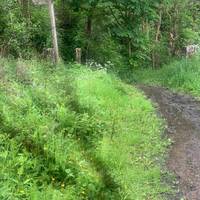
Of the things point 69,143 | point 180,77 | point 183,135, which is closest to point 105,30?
point 180,77

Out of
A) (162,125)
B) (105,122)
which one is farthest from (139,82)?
(105,122)

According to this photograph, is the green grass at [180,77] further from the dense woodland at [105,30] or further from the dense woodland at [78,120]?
the dense woodland at [105,30]

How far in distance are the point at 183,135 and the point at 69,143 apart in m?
3.43

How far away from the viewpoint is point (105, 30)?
1847 cm

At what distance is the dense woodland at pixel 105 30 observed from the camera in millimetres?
14445

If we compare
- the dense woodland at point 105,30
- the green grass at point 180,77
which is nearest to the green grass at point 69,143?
the green grass at point 180,77

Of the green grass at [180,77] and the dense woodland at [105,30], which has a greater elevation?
the dense woodland at [105,30]

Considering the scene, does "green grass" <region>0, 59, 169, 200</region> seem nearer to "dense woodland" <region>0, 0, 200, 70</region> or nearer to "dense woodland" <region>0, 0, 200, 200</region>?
"dense woodland" <region>0, 0, 200, 200</region>

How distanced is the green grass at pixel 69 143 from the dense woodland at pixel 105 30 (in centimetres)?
457

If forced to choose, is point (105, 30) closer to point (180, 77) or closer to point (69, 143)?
point (180, 77)

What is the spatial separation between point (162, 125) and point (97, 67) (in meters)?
5.25

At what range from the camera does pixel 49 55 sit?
520 inches

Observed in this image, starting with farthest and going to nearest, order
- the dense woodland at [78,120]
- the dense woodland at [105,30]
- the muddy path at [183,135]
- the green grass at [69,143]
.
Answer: the dense woodland at [105,30] < the muddy path at [183,135] < the dense woodland at [78,120] < the green grass at [69,143]

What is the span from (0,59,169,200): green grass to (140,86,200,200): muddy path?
275 mm
